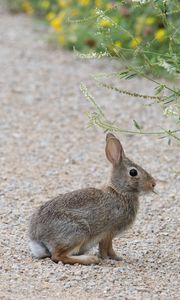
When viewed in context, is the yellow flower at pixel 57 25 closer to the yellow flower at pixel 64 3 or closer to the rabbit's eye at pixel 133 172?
the yellow flower at pixel 64 3

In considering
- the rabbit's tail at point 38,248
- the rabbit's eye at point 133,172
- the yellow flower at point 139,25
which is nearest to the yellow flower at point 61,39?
the yellow flower at point 139,25

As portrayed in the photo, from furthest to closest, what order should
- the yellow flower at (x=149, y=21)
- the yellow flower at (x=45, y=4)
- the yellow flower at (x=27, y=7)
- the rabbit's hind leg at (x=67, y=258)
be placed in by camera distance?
the yellow flower at (x=27, y=7) < the yellow flower at (x=45, y=4) < the yellow flower at (x=149, y=21) < the rabbit's hind leg at (x=67, y=258)

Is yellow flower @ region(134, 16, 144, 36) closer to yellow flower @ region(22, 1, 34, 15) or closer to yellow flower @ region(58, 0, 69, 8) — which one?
yellow flower @ region(58, 0, 69, 8)

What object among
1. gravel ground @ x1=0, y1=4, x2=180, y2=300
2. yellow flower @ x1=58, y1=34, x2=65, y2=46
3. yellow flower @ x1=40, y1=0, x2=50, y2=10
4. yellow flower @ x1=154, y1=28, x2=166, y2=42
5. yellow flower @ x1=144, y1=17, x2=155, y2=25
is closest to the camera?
gravel ground @ x1=0, y1=4, x2=180, y2=300

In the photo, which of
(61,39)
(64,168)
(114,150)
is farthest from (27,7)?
(114,150)

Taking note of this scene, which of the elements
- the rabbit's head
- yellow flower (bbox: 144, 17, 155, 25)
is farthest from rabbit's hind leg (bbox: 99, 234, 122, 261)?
yellow flower (bbox: 144, 17, 155, 25)

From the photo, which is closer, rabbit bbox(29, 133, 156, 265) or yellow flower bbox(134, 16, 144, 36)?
rabbit bbox(29, 133, 156, 265)
